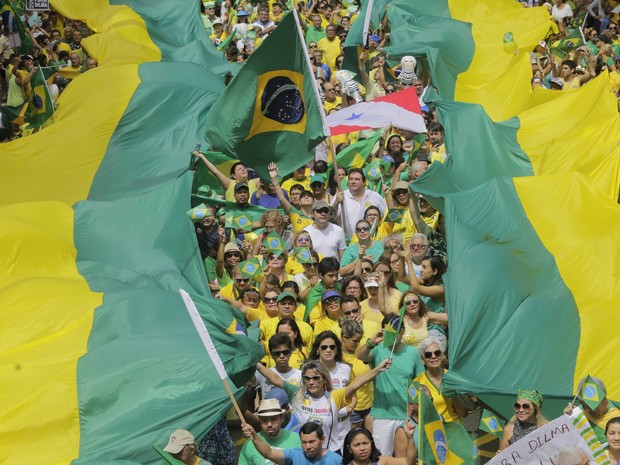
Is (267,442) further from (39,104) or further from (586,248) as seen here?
(39,104)

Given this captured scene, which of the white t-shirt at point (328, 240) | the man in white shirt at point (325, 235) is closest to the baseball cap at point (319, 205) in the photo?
the man in white shirt at point (325, 235)

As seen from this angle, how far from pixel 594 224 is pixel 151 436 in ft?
14.1

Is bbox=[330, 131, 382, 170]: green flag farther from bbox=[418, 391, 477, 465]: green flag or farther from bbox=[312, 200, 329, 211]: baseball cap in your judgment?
bbox=[418, 391, 477, 465]: green flag

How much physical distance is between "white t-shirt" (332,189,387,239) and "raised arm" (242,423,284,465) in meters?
4.52

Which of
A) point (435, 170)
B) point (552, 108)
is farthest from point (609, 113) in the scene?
point (435, 170)

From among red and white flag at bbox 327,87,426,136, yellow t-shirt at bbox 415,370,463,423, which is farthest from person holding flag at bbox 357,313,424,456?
red and white flag at bbox 327,87,426,136

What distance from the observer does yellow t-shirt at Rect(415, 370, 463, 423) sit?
29.1ft

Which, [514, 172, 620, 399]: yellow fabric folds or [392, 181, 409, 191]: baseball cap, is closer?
[514, 172, 620, 399]: yellow fabric folds

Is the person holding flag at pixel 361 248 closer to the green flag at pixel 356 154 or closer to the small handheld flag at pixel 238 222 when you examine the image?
the small handheld flag at pixel 238 222

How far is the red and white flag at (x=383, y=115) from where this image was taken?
Result: 13.8 metres

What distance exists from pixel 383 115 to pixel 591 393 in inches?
250

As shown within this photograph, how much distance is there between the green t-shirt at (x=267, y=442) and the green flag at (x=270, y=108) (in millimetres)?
5428

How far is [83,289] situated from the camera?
10594 millimetres

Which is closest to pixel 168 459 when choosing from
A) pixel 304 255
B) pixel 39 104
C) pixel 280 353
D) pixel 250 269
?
pixel 280 353
